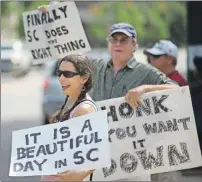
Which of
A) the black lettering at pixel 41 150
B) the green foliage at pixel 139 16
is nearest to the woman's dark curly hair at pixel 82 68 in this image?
the black lettering at pixel 41 150

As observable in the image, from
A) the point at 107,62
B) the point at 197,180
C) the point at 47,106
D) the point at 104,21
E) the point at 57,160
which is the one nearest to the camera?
the point at 57,160

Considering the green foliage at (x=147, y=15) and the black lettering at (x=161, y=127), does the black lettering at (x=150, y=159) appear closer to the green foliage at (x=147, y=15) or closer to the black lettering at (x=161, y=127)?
the black lettering at (x=161, y=127)

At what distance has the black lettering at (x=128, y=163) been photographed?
214 inches

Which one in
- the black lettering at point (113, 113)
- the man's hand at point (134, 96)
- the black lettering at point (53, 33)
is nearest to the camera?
the man's hand at point (134, 96)

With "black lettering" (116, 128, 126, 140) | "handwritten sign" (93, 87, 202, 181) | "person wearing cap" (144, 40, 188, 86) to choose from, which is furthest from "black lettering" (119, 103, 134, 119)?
"person wearing cap" (144, 40, 188, 86)

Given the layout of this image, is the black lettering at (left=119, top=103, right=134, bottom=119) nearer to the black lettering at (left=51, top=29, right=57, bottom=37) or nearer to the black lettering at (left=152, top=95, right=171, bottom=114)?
the black lettering at (left=152, top=95, right=171, bottom=114)

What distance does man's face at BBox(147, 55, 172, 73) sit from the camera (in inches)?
262

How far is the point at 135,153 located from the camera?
17.8 ft

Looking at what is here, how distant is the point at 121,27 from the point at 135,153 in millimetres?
1056

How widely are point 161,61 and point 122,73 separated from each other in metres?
1.02

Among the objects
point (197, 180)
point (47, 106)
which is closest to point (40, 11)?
point (197, 180)

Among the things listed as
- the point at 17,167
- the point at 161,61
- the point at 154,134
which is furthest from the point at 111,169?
the point at 161,61

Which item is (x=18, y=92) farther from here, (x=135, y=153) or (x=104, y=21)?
(x=135, y=153)

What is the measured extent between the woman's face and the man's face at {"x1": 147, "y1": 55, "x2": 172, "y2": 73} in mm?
1800
